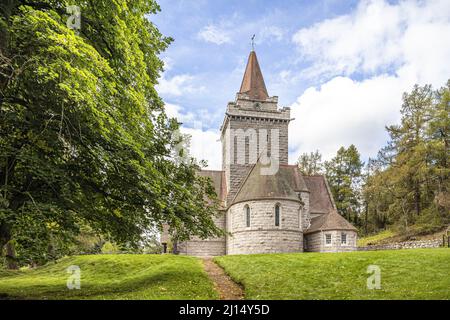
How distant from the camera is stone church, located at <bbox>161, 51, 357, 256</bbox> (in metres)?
31.0

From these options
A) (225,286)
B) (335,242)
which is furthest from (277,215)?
(225,286)

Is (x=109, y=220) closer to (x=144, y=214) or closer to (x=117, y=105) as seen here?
(x=144, y=214)

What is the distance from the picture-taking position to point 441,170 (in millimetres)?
39500

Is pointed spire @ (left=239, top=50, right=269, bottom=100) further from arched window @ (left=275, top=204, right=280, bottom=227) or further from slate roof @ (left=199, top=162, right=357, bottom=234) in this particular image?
arched window @ (left=275, top=204, right=280, bottom=227)

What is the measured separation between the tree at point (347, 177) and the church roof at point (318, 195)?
2380cm

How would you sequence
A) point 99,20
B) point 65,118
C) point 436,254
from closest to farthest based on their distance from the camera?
point 65,118 < point 99,20 < point 436,254

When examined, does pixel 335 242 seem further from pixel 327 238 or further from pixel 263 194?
pixel 263 194

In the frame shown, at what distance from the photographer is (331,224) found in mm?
31781

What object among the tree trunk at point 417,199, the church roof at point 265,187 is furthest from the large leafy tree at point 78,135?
the tree trunk at point 417,199

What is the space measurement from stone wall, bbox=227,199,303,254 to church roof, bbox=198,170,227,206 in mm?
7417

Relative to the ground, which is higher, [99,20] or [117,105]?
[99,20]

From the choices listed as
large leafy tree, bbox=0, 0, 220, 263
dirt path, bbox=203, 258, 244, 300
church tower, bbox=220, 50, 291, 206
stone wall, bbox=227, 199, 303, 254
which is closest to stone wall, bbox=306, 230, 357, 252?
stone wall, bbox=227, 199, 303, 254

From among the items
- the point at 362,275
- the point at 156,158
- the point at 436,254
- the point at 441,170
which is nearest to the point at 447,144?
the point at 441,170

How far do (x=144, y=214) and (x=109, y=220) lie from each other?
1.30 metres
